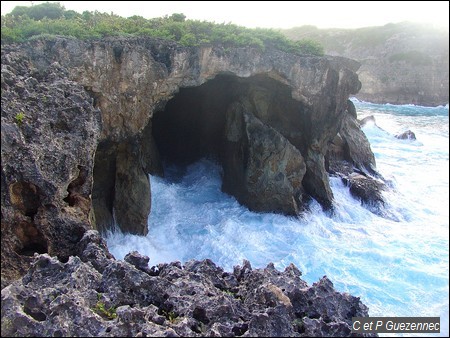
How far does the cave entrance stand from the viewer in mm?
19344

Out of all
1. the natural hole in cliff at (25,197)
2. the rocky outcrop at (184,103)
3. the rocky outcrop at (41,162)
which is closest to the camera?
the rocky outcrop at (41,162)

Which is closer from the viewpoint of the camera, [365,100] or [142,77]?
[142,77]

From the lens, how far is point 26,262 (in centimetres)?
776

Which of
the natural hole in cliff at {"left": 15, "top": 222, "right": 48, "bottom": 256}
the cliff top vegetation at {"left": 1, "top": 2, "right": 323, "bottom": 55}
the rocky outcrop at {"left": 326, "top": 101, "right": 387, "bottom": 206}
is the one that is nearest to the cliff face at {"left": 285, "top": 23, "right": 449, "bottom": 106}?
the rocky outcrop at {"left": 326, "top": 101, "right": 387, "bottom": 206}

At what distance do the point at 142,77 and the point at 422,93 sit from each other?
2262 inches

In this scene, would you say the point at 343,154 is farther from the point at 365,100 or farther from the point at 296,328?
the point at 365,100

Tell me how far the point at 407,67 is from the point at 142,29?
188ft

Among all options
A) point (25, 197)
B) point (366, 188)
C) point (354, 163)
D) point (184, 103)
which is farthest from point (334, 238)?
point (25, 197)

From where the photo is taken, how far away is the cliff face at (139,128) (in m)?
8.45

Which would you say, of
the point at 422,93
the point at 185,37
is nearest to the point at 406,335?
the point at 185,37

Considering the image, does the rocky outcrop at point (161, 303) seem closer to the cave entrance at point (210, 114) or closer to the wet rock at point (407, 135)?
the cave entrance at point (210, 114)

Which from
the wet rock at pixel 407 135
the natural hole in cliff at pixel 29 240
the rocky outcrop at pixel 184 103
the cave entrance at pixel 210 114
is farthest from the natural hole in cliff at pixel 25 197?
the wet rock at pixel 407 135

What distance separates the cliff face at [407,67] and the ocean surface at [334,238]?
42.0 m

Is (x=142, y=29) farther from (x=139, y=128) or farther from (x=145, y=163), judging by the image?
(x=145, y=163)
